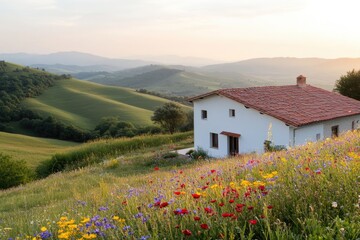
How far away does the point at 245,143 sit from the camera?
84.3ft

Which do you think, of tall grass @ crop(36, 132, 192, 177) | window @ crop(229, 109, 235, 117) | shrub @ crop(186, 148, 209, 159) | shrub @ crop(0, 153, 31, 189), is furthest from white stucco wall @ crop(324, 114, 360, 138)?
shrub @ crop(0, 153, 31, 189)

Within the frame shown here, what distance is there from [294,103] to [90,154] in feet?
56.3

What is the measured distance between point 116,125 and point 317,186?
221 feet

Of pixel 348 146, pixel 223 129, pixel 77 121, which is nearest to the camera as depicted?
pixel 348 146

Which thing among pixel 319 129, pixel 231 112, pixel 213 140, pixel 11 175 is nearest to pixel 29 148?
pixel 11 175

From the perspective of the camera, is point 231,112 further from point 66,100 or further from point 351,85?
point 66,100

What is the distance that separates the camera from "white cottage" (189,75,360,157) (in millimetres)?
23672

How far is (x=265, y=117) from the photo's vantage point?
2430 cm

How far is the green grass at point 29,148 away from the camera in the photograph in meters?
45.0

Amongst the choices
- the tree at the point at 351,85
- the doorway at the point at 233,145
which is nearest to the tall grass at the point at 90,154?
the doorway at the point at 233,145

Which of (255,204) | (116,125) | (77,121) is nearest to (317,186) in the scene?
(255,204)

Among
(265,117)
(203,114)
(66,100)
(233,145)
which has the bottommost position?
(66,100)

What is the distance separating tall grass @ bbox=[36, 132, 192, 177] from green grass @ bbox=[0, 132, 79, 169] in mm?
10507

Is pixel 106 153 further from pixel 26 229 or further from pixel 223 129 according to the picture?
pixel 26 229
